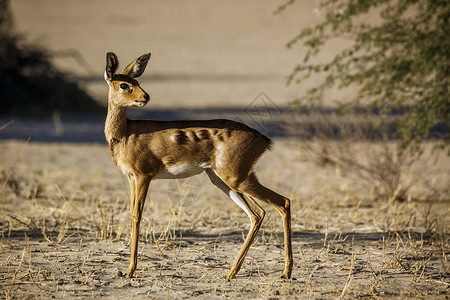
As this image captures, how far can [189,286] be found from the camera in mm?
5406

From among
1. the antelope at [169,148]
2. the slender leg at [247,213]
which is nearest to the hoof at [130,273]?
the antelope at [169,148]

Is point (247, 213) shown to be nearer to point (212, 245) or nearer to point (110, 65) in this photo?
point (212, 245)

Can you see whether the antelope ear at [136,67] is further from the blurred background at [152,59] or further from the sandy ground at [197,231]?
the sandy ground at [197,231]

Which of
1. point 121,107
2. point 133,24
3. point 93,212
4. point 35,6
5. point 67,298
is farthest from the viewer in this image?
point 35,6

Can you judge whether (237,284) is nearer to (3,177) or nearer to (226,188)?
(226,188)

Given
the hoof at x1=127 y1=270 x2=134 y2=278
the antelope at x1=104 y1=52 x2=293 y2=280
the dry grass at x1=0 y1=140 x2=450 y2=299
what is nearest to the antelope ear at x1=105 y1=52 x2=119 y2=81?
the antelope at x1=104 y1=52 x2=293 y2=280

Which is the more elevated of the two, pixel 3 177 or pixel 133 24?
pixel 133 24

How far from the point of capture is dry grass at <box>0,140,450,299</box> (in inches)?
212

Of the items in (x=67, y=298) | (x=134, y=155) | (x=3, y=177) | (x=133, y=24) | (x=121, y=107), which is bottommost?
(x=67, y=298)

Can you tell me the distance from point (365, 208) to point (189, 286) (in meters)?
4.19

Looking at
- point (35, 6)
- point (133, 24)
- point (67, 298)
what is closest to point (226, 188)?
point (67, 298)

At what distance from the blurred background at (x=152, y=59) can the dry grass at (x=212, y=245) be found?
1609 millimetres

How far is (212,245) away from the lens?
671 cm

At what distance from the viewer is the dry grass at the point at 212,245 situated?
5.39 m
